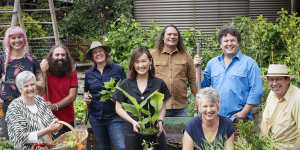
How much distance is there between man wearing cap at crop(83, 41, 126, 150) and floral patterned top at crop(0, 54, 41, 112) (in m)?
0.68

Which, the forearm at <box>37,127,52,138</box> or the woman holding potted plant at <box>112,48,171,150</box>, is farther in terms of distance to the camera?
the woman holding potted plant at <box>112,48,171,150</box>

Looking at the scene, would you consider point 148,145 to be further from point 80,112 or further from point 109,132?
point 80,112

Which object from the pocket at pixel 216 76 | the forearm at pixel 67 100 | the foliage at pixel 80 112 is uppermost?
the pocket at pixel 216 76

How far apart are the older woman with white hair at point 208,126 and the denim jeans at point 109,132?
1.14 metres

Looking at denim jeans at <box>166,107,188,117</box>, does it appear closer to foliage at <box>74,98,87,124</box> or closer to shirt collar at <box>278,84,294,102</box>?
shirt collar at <box>278,84,294,102</box>

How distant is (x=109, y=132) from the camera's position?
4.51 m

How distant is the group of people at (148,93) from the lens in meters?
3.39

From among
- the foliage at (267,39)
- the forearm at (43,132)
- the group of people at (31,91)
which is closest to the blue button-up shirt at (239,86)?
the group of people at (31,91)

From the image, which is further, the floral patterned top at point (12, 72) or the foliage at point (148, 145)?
the floral patterned top at point (12, 72)

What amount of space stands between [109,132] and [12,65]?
1319 millimetres

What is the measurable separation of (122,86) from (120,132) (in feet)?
2.21

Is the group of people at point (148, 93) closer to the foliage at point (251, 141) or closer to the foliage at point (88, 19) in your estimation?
the foliage at point (251, 141)

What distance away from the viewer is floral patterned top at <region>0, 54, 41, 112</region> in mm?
4184

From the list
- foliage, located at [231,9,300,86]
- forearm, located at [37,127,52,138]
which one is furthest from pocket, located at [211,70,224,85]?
foliage, located at [231,9,300,86]
